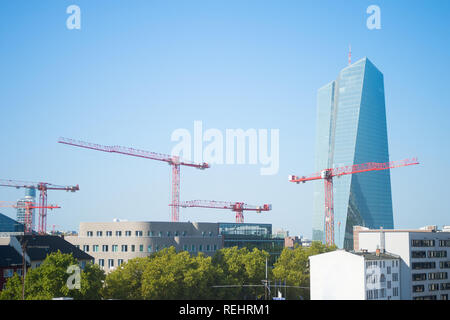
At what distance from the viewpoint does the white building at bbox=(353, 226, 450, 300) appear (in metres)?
93.0

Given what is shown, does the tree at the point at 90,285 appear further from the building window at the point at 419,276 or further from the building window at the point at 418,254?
the building window at the point at 418,254

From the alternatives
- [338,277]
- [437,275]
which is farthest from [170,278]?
[437,275]

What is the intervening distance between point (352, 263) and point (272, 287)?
68.1ft

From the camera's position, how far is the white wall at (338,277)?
78.9 metres

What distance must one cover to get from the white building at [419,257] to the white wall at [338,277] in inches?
698

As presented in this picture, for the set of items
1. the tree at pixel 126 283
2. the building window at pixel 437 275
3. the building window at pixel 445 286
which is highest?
the tree at pixel 126 283

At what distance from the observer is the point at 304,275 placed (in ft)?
315

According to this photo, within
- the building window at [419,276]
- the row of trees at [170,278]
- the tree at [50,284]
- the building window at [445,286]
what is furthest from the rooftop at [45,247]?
the building window at [445,286]

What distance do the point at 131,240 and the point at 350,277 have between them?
158ft

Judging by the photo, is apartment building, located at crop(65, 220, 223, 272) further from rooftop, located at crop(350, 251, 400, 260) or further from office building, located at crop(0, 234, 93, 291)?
rooftop, located at crop(350, 251, 400, 260)

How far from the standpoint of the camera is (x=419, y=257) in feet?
317
